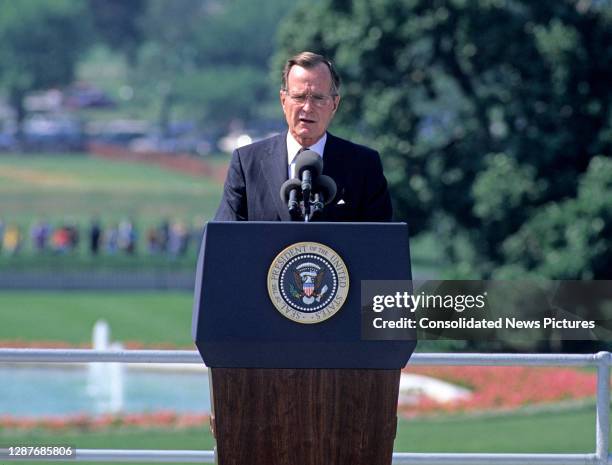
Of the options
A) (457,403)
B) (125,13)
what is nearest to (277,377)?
(457,403)

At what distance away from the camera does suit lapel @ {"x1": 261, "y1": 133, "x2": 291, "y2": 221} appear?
5.89 metres

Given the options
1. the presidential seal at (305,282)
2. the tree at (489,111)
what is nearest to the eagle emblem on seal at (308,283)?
the presidential seal at (305,282)

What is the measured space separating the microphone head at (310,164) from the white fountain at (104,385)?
21.6 metres

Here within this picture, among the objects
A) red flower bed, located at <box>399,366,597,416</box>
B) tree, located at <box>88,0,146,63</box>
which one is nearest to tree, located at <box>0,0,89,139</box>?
tree, located at <box>88,0,146,63</box>

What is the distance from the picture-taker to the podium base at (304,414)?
17.7ft

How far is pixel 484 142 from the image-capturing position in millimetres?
30875

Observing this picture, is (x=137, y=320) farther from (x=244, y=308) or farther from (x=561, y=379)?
(x=244, y=308)

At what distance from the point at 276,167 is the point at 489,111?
83.5 feet

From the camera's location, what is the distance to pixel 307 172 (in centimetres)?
550

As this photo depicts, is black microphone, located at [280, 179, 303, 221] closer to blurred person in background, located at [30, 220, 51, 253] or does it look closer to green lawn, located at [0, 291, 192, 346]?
green lawn, located at [0, 291, 192, 346]

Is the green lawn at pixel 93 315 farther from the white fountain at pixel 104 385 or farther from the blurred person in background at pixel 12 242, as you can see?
the blurred person in background at pixel 12 242

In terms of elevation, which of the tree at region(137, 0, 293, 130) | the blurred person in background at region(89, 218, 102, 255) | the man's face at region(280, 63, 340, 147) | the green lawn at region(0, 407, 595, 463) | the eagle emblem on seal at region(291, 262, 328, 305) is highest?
the tree at region(137, 0, 293, 130)

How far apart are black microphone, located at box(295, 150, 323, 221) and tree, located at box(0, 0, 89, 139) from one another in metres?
103

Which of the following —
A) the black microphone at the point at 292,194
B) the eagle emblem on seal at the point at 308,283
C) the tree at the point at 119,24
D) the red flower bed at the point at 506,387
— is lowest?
the red flower bed at the point at 506,387
